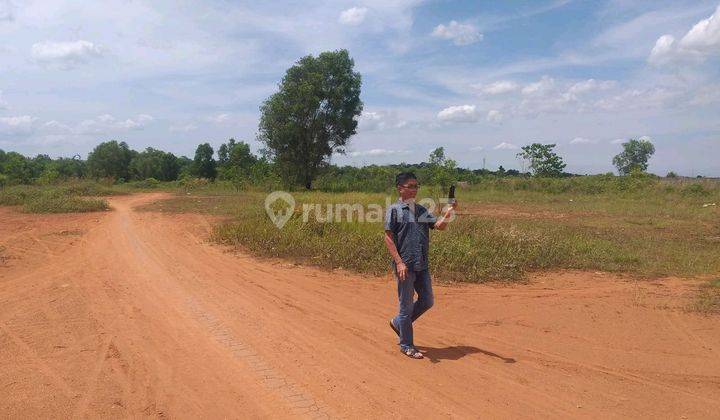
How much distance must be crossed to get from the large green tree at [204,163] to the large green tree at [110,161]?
7.23 meters

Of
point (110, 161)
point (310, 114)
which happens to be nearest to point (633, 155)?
point (310, 114)

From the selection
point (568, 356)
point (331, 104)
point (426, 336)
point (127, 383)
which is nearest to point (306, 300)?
point (426, 336)

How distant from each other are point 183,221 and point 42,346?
8393mm

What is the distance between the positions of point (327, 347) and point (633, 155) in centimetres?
5636

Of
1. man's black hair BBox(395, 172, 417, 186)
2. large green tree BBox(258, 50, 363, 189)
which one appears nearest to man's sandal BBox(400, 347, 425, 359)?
man's black hair BBox(395, 172, 417, 186)

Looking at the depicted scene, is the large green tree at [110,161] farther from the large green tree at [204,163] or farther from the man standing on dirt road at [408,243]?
the man standing on dirt road at [408,243]

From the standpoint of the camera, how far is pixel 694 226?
13.4 metres

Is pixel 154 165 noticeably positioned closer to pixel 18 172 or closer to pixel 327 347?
pixel 18 172

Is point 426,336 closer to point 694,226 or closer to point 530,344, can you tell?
point 530,344

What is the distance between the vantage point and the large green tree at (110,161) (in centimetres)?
5141

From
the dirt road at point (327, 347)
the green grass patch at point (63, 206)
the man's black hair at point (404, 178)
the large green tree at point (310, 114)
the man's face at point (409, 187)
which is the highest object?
the large green tree at point (310, 114)

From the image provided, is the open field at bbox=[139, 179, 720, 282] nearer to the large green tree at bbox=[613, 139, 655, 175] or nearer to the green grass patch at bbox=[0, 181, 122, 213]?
the green grass patch at bbox=[0, 181, 122, 213]

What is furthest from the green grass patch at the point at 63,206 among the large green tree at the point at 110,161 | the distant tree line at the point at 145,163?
the large green tree at the point at 110,161

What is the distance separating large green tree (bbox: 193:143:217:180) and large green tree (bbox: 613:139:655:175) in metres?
44.8
